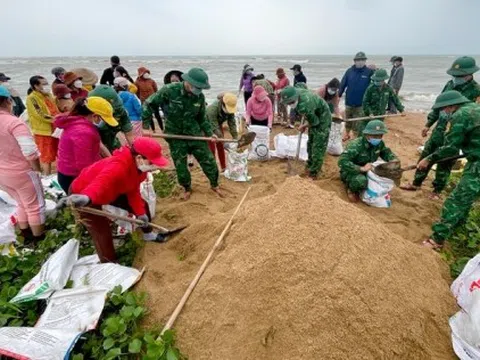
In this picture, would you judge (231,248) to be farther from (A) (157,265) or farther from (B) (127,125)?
(B) (127,125)

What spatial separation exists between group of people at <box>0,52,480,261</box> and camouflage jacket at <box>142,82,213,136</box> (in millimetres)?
13

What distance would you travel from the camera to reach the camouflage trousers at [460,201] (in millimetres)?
3059

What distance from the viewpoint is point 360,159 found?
425cm

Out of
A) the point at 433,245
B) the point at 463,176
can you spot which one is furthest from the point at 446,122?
the point at 433,245

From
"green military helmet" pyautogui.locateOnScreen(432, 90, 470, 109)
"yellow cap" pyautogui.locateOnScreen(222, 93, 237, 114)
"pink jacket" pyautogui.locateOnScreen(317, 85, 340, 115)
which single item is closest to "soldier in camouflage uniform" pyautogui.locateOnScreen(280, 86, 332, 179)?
"yellow cap" pyautogui.locateOnScreen(222, 93, 237, 114)

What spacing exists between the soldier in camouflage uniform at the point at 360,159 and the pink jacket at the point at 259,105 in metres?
1.83

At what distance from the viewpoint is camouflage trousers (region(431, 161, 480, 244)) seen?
3059 millimetres

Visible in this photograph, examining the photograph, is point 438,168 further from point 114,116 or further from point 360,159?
point 114,116

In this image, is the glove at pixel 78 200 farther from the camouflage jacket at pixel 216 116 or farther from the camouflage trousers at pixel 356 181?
the camouflage trousers at pixel 356 181

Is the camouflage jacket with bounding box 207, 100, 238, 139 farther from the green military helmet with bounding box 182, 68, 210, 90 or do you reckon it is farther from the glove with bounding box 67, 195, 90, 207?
the glove with bounding box 67, 195, 90, 207

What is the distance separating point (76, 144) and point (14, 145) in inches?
24.3

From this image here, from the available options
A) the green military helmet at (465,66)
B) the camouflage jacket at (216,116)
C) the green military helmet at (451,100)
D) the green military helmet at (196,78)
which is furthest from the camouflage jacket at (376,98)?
the green military helmet at (196,78)

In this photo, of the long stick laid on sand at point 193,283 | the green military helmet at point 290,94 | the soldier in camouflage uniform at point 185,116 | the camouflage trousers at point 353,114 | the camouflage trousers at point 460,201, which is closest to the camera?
the long stick laid on sand at point 193,283

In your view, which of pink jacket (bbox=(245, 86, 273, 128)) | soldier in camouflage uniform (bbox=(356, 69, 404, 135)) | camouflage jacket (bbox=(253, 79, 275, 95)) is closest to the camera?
pink jacket (bbox=(245, 86, 273, 128))
